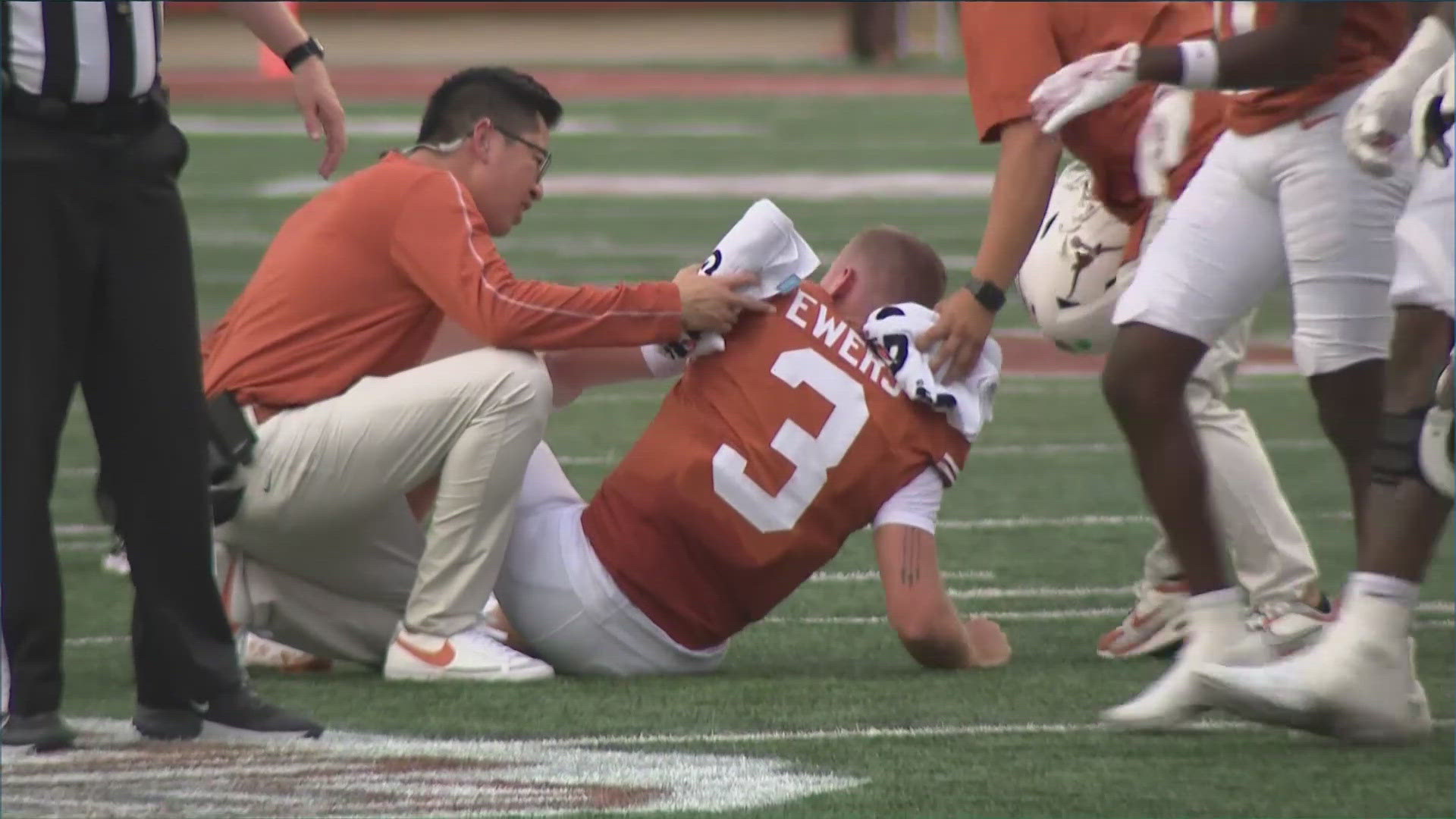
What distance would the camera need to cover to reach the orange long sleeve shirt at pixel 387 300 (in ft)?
15.8

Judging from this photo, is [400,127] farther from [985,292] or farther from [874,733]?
[874,733]

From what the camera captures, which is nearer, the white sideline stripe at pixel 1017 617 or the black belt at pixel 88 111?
the black belt at pixel 88 111

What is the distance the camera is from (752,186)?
16.4 metres

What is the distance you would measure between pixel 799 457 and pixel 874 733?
2.11 feet

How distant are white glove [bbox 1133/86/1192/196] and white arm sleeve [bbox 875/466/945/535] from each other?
746mm

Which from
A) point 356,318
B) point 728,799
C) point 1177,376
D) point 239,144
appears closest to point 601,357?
point 356,318

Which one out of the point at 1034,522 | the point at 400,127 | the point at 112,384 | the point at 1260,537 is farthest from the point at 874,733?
the point at 400,127

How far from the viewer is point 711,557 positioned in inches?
189

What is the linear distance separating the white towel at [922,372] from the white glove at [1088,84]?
1.72 feet

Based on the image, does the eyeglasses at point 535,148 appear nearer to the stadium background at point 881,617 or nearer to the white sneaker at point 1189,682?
the stadium background at point 881,617

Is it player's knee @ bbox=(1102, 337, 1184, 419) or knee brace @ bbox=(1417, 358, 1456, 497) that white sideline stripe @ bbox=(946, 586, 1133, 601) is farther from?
knee brace @ bbox=(1417, 358, 1456, 497)

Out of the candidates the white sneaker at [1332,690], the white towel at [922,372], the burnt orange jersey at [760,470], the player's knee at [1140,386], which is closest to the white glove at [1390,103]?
the player's knee at [1140,386]

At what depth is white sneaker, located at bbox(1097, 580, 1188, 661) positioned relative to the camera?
16.7ft

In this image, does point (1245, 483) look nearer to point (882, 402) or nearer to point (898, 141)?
point (882, 402)
